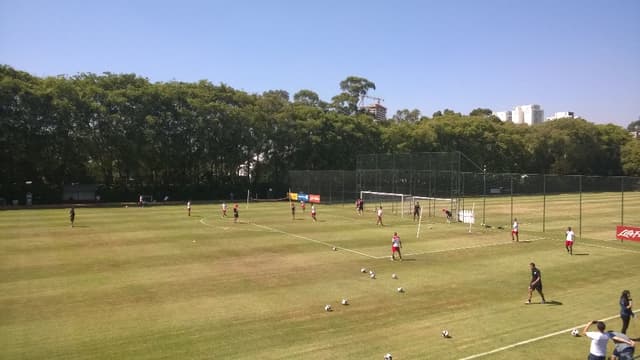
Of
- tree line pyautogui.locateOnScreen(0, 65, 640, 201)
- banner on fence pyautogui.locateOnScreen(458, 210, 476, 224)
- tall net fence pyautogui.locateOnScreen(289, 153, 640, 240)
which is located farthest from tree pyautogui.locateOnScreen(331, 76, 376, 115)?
banner on fence pyautogui.locateOnScreen(458, 210, 476, 224)

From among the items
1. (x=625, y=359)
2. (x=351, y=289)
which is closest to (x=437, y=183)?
(x=351, y=289)

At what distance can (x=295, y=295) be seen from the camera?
2041cm

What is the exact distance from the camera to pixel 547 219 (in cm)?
4975

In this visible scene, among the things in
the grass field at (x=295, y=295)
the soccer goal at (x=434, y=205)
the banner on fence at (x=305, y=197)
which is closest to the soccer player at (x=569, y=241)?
the grass field at (x=295, y=295)

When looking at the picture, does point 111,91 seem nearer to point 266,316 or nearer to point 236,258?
point 236,258

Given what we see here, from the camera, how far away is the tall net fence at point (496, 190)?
1832 inches

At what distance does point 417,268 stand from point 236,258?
9861 mm

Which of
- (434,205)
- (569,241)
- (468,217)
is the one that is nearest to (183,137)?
(434,205)

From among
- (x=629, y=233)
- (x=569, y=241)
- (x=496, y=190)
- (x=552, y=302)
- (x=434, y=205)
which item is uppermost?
(x=496, y=190)

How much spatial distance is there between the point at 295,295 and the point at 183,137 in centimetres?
6205

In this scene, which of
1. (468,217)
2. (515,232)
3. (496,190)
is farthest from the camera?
(496,190)

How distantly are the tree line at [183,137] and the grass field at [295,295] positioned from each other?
105ft

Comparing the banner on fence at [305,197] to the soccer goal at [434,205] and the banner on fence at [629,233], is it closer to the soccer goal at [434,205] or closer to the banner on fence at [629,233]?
the soccer goal at [434,205]

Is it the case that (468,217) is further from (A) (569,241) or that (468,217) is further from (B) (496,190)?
(B) (496,190)
